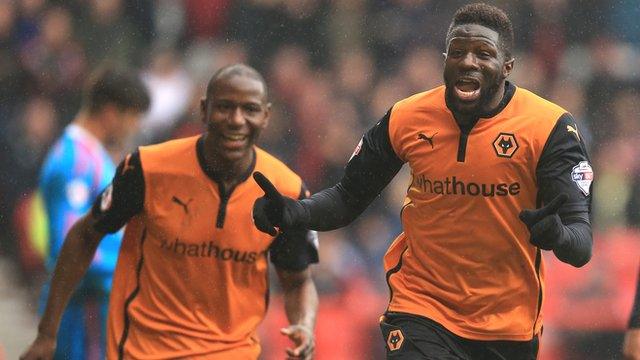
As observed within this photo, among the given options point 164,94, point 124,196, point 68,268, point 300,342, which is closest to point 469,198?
point 300,342

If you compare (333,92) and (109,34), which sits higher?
(109,34)

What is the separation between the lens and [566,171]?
5.22 meters

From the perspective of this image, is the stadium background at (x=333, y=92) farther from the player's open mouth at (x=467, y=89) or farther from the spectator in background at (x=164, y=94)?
the player's open mouth at (x=467, y=89)

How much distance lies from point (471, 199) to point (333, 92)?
5.72m

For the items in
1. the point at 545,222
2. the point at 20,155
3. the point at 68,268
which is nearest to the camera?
the point at 545,222

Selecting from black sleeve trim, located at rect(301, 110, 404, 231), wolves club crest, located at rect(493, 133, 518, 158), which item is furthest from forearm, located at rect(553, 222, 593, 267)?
black sleeve trim, located at rect(301, 110, 404, 231)

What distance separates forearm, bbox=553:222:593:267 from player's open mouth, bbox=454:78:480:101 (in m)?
0.62

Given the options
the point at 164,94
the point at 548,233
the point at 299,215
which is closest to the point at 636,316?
the point at 548,233

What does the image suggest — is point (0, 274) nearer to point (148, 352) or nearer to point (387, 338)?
point (148, 352)

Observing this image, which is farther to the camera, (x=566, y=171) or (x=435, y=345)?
(x=435, y=345)

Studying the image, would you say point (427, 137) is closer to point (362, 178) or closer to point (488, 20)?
point (362, 178)

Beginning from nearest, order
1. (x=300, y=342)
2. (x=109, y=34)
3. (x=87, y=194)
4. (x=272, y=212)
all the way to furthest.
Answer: (x=272, y=212) → (x=300, y=342) → (x=87, y=194) → (x=109, y=34)

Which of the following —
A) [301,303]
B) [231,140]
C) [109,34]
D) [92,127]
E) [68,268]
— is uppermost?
[109,34]

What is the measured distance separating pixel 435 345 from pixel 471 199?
563mm
